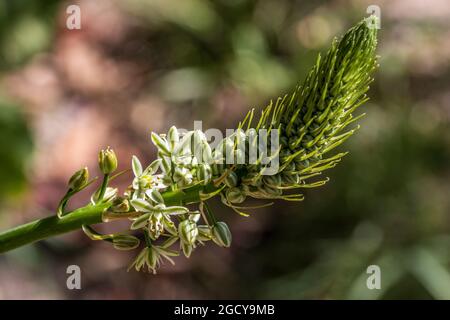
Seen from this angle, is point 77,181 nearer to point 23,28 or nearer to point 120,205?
point 120,205

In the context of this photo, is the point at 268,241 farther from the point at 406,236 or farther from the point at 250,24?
the point at 250,24

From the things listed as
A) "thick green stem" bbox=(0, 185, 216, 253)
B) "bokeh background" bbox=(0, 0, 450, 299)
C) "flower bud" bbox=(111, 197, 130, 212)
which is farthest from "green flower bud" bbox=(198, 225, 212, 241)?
"bokeh background" bbox=(0, 0, 450, 299)

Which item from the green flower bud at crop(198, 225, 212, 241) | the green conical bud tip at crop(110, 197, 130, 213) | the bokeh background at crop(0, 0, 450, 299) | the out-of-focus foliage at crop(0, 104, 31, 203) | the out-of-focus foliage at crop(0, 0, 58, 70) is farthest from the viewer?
the out-of-focus foliage at crop(0, 0, 58, 70)

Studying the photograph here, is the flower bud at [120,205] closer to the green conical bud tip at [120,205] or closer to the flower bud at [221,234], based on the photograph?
the green conical bud tip at [120,205]

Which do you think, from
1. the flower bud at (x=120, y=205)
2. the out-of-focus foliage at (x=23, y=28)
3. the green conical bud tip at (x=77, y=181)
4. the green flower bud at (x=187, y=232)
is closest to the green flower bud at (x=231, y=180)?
the green flower bud at (x=187, y=232)

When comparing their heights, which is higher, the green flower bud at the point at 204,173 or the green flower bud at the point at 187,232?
the green flower bud at the point at 204,173

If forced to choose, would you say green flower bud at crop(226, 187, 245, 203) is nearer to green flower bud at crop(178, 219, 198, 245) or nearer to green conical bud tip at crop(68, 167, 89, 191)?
green flower bud at crop(178, 219, 198, 245)

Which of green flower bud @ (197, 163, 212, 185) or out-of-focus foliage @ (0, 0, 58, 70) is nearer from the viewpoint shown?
green flower bud @ (197, 163, 212, 185)

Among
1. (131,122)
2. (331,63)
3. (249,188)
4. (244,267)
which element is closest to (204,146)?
(249,188)
